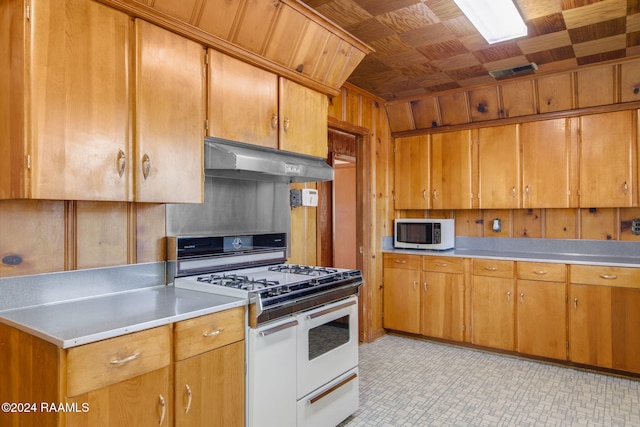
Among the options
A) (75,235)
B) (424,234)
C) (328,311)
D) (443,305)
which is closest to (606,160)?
(424,234)

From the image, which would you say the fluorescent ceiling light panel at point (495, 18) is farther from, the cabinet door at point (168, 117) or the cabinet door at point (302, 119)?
the cabinet door at point (168, 117)

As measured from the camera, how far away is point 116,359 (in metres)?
1.42

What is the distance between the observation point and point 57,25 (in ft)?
5.24

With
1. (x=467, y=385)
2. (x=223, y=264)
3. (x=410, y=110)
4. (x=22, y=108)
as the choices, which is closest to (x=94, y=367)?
(x=22, y=108)

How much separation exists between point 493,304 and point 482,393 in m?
1.01

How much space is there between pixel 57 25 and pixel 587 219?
167 inches

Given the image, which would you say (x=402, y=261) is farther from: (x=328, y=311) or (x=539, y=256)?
(x=328, y=311)

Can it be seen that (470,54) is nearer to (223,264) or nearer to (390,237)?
(390,237)

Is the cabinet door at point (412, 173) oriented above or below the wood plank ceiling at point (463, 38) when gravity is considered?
below

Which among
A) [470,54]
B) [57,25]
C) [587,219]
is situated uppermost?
[470,54]

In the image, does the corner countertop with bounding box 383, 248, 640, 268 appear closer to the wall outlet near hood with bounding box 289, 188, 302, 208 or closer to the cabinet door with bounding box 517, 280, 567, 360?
the cabinet door with bounding box 517, 280, 567, 360

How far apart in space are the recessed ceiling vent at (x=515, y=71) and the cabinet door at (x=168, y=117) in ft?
8.60

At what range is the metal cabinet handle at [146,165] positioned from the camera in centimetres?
190

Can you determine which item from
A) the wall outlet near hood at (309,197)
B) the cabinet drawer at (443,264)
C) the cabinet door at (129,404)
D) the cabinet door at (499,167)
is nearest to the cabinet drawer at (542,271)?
the cabinet drawer at (443,264)
